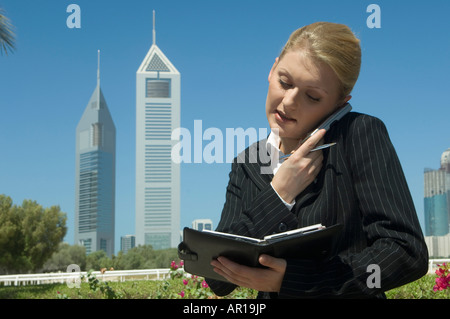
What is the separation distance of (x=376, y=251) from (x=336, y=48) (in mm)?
728

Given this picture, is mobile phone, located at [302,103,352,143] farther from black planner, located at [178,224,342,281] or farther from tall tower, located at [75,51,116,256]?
tall tower, located at [75,51,116,256]

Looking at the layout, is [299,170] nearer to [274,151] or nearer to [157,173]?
[274,151]

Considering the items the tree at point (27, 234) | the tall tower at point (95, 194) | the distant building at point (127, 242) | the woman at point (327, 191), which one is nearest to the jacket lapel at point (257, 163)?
the woman at point (327, 191)

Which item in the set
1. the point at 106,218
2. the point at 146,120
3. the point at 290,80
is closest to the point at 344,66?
the point at 290,80

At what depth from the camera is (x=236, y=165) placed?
2062 millimetres

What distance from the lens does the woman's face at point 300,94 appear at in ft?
5.65

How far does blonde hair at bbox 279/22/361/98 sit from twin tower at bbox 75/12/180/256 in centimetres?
17166

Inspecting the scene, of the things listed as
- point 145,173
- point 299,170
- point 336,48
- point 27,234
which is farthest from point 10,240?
point 145,173

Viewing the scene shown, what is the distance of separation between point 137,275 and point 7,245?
1524cm

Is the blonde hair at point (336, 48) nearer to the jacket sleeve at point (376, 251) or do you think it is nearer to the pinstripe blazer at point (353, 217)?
the pinstripe blazer at point (353, 217)

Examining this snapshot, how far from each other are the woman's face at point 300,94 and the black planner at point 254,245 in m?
0.45

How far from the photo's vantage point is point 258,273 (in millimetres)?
1557

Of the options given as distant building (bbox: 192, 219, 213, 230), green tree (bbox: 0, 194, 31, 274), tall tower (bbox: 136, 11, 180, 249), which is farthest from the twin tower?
green tree (bbox: 0, 194, 31, 274)

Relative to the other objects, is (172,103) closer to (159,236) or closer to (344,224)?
(159,236)
